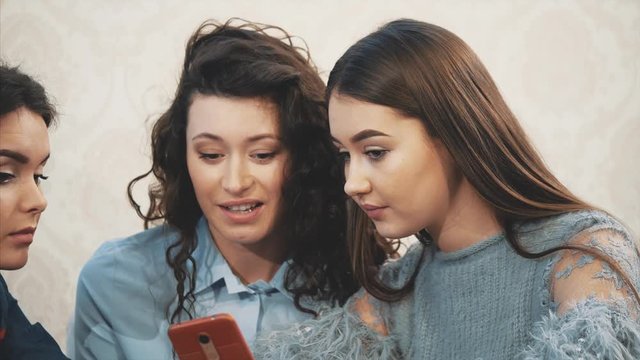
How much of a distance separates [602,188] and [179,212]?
4.32 ft

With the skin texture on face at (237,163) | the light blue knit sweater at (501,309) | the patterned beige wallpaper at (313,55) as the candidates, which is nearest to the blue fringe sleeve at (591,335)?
the light blue knit sweater at (501,309)

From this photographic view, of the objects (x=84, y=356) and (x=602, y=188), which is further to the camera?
(x=602, y=188)

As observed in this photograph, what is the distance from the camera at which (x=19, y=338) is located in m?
1.45

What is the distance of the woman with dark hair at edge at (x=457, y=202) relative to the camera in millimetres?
1345

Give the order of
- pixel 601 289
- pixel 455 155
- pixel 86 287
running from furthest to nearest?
pixel 86 287, pixel 455 155, pixel 601 289

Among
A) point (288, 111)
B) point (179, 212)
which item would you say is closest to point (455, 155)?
point (288, 111)

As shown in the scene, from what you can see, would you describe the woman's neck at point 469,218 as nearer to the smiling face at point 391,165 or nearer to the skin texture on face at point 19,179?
the smiling face at point 391,165

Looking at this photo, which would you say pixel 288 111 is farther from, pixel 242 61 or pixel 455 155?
pixel 455 155

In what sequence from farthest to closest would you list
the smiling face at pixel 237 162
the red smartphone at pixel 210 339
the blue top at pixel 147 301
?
the blue top at pixel 147 301 → the smiling face at pixel 237 162 → the red smartphone at pixel 210 339

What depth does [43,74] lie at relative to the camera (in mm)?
2416

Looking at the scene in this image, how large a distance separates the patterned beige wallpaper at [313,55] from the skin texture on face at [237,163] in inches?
29.7

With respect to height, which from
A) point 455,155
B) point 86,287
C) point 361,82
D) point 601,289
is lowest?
point 86,287

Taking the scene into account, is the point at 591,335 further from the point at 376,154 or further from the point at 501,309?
the point at 376,154

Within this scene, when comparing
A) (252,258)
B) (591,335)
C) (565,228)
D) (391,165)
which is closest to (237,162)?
(252,258)
